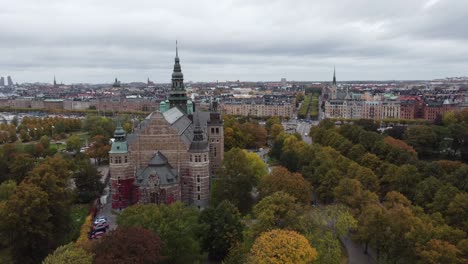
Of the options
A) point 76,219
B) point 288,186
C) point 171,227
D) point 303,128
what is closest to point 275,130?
point 303,128

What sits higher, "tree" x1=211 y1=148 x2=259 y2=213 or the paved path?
"tree" x1=211 y1=148 x2=259 y2=213

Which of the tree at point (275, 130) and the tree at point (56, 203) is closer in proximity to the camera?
the tree at point (56, 203)

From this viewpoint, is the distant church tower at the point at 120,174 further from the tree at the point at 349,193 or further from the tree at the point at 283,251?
the tree at the point at 283,251

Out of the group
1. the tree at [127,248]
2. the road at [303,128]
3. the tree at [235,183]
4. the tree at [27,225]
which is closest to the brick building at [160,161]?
the tree at [235,183]

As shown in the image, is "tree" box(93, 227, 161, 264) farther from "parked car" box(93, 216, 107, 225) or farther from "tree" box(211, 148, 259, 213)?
"tree" box(211, 148, 259, 213)

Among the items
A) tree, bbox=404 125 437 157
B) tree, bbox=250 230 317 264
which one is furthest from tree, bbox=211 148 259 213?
tree, bbox=404 125 437 157

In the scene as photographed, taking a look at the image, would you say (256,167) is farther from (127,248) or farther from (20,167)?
(20,167)
